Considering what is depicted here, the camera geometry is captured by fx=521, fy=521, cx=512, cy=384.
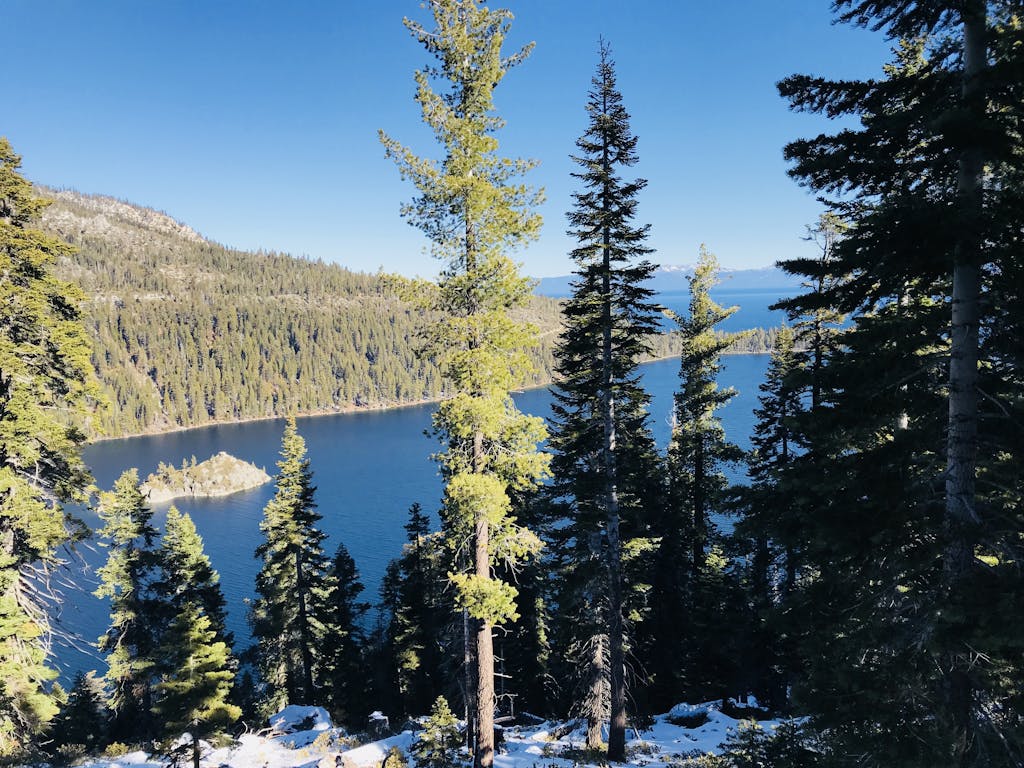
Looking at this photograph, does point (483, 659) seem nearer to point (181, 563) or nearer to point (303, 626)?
point (303, 626)

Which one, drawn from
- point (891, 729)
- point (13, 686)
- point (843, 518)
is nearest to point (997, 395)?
point (843, 518)

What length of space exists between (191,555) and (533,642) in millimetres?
18953

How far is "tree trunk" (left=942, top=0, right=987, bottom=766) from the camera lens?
5.22 metres

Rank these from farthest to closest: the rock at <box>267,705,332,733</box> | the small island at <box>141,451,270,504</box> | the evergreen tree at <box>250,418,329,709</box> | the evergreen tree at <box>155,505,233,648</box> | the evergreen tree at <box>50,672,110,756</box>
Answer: the small island at <box>141,451,270,504</box>, the evergreen tree at <box>50,672,110,756</box>, the evergreen tree at <box>250,418,329,709</box>, the evergreen tree at <box>155,505,233,648</box>, the rock at <box>267,705,332,733</box>

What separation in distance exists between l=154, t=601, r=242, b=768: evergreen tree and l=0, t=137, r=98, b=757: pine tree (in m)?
3.43

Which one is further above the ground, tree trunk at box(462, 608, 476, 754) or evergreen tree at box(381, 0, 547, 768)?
evergreen tree at box(381, 0, 547, 768)

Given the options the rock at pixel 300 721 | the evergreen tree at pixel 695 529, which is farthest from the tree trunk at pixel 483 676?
the rock at pixel 300 721

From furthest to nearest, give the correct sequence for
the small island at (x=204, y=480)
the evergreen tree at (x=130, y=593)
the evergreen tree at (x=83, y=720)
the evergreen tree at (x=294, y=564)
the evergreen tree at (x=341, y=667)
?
1. the small island at (x=204, y=480)
2. the evergreen tree at (x=341, y=667)
3. the evergreen tree at (x=83, y=720)
4. the evergreen tree at (x=294, y=564)
5. the evergreen tree at (x=130, y=593)

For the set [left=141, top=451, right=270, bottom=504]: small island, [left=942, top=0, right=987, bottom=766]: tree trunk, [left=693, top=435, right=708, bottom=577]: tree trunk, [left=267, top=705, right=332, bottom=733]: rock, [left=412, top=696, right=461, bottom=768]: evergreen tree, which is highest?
[left=942, top=0, right=987, bottom=766]: tree trunk

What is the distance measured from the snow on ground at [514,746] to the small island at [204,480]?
89423 millimetres

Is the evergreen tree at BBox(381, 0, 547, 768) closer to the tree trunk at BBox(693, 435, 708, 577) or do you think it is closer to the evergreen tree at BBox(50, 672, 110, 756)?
the tree trunk at BBox(693, 435, 708, 577)

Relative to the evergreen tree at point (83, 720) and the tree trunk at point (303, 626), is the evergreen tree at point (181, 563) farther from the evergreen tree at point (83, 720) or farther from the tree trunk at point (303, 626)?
the evergreen tree at point (83, 720)

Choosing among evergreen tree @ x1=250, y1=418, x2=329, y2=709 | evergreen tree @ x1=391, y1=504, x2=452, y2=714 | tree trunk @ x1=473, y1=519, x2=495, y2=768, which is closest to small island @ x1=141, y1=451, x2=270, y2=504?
evergreen tree @ x1=391, y1=504, x2=452, y2=714

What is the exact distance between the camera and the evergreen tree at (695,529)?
834 inches
